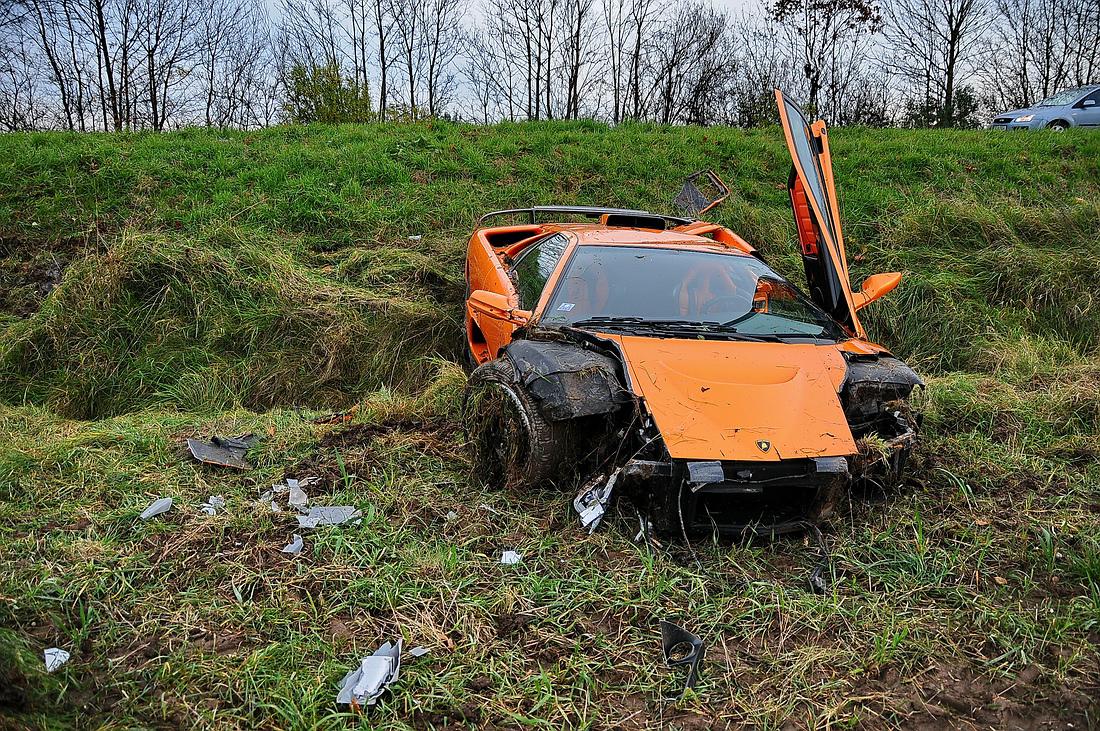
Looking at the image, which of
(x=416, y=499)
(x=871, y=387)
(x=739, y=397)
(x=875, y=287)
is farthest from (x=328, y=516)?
(x=875, y=287)

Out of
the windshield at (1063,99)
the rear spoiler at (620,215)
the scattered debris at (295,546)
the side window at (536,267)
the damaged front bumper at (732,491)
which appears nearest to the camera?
the damaged front bumper at (732,491)

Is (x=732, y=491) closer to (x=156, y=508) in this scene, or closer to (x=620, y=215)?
(x=156, y=508)

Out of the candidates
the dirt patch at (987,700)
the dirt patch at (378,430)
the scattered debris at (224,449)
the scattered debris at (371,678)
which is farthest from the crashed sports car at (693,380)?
the scattered debris at (224,449)

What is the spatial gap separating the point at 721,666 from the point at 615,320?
1789 mm

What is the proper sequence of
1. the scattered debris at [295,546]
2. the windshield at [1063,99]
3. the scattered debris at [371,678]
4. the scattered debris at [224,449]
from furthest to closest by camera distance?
the windshield at [1063,99] < the scattered debris at [224,449] < the scattered debris at [295,546] < the scattered debris at [371,678]

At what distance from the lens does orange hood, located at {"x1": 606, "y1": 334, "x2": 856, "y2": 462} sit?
2.83 metres

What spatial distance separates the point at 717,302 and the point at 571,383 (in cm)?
127

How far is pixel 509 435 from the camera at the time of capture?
3318mm

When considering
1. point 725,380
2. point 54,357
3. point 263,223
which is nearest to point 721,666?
point 725,380

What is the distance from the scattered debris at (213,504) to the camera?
326 centimetres

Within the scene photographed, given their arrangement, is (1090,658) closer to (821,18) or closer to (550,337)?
(550,337)

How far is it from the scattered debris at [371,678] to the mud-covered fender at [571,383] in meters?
1.17

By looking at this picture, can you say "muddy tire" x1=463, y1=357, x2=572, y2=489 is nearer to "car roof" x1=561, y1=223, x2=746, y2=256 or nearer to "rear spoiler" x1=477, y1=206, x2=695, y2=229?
"car roof" x1=561, y1=223, x2=746, y2=256

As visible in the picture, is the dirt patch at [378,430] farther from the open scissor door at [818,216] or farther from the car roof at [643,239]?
the open scissor door at [818,216]
